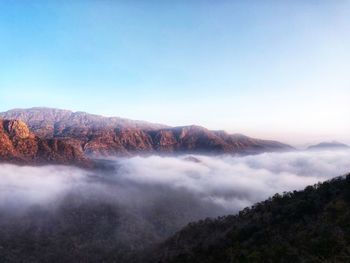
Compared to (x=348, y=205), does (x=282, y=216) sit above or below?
below

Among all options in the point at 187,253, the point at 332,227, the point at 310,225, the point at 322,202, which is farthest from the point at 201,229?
the point at 332,227

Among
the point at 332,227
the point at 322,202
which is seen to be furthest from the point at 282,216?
the point at 332,227

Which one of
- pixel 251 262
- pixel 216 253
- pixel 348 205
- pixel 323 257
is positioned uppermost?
pixel 348 205

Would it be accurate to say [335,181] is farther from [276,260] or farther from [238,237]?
[276,260]

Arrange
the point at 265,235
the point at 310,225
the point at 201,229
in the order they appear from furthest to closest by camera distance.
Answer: the point at 201,229
the point at 265,235
the point at 310,225

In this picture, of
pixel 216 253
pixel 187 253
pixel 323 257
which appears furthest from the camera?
pixel 187 253

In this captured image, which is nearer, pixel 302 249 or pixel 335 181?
pixel 302 249

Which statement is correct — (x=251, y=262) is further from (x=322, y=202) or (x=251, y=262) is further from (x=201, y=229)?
(x=201, y=229)
